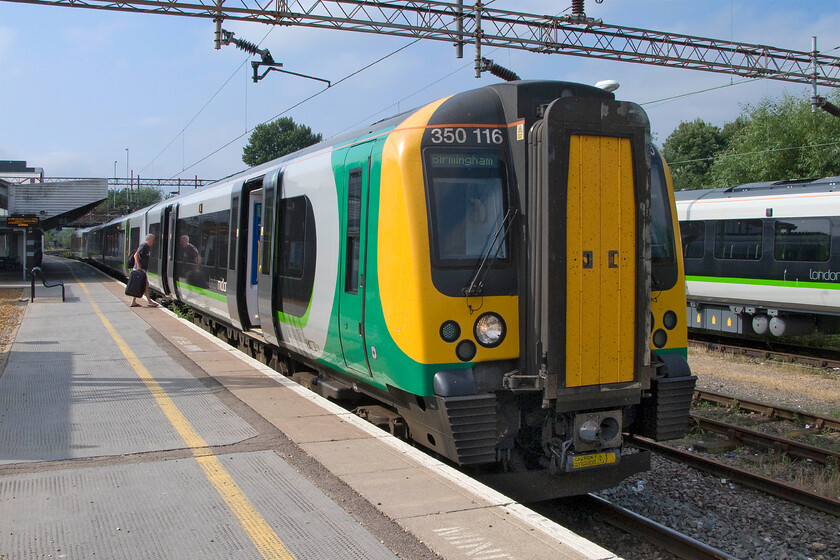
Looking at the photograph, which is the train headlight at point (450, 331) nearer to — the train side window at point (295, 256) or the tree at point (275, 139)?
the train side window at point (295, 256)

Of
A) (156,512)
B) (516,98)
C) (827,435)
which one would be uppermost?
(516,98)

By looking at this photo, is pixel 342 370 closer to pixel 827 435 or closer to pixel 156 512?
pixel 156 512

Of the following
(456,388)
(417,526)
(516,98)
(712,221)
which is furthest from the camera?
(712,221)

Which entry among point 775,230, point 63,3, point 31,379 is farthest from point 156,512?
point 775,230

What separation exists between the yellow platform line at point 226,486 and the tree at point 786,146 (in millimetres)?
27181

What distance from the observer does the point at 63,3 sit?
12.4 metres

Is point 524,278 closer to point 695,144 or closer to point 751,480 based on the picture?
point 751,480

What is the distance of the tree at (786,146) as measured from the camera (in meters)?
27.8

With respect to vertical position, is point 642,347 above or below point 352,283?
below

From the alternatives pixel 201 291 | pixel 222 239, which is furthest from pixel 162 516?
pixel 201 291

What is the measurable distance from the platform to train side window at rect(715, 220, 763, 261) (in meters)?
11.6

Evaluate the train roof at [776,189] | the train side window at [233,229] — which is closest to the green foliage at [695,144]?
the train roof at [776,189]

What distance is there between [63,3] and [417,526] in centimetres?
1203

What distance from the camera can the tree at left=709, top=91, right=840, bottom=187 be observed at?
27.8m
